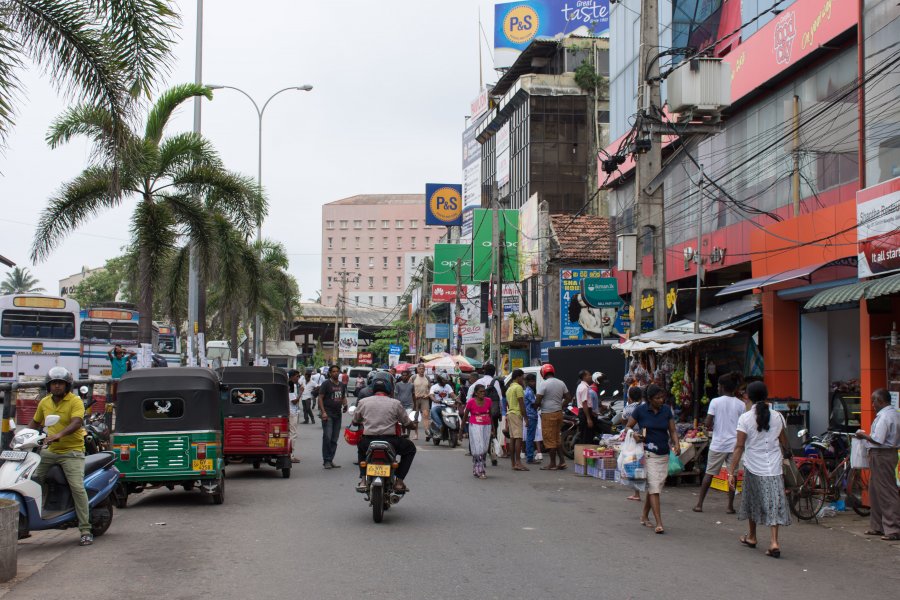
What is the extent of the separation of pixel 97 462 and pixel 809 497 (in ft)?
28.6

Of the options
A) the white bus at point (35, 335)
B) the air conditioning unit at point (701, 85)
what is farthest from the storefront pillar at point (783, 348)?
the white bus at point (35, 335)

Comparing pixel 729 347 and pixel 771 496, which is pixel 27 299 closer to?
pixel 729 347

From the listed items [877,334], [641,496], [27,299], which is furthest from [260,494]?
[27,299]

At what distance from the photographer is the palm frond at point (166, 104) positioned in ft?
77.3

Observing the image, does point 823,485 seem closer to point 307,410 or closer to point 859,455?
point 859,455

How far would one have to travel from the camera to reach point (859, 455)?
11766mm

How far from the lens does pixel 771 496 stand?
30.9ft

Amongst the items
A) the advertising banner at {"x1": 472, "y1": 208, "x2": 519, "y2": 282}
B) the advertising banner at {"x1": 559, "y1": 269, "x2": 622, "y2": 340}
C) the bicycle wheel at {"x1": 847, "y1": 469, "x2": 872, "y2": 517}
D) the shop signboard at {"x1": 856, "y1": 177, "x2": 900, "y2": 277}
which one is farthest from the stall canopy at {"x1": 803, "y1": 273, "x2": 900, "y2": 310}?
the advertising banner at {"x1": 472, "y1": 208, "x2": 519, "y2": 282}

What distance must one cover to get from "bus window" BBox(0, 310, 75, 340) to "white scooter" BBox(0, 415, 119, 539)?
67.2 feet

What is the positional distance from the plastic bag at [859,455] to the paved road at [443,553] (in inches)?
38.7

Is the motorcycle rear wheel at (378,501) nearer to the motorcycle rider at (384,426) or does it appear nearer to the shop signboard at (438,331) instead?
the motorcycle rider at (384,426)

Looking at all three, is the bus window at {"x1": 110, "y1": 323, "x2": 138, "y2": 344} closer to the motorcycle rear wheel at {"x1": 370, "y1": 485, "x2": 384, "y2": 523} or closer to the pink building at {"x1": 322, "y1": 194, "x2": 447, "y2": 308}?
the motorcycle rear wheel at {"x1": 370, "y1": 485, "x2": 384, "y2": 523}

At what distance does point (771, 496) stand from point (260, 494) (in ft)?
25.0

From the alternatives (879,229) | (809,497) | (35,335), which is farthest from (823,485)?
(35,335)
